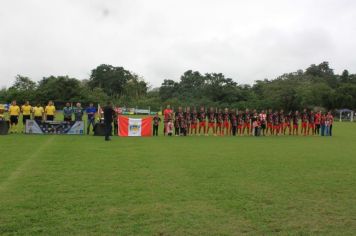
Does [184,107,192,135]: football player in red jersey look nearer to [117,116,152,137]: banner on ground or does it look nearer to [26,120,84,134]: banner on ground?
[117,116,152,137]: banner on ground

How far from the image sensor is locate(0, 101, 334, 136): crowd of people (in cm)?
2316

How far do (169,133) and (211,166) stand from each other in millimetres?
12677

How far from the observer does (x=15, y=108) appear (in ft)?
72.0

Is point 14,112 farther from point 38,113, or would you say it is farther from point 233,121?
point 233,121

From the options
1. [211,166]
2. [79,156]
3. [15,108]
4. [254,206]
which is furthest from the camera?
[15,108]

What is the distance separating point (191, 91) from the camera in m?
95.7

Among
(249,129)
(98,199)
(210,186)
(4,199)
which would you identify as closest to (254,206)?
(210,186)

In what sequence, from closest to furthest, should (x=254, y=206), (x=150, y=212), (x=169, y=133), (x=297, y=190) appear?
(x=150, y=212)
(x=254, y=206)
(x=297, y=190)
(x=169, y=133)

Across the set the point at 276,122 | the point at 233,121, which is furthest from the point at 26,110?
the point at 276,122

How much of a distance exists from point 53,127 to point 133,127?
4271mm

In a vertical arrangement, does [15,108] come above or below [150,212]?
above

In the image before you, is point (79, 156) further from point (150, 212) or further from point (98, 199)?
point (150, 212)

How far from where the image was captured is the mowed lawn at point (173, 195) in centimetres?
562

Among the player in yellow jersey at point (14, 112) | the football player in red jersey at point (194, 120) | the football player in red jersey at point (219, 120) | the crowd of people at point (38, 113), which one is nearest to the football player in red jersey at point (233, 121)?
the football player in red jersey at point (219, 120)
